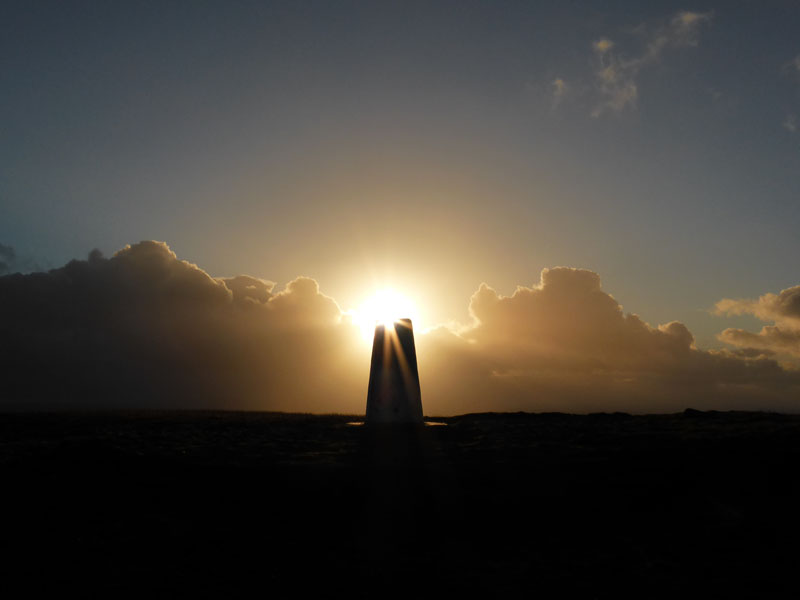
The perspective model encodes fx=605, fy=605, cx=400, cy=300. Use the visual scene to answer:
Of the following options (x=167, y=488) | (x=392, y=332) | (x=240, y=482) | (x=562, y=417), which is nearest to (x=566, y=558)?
(x=240, y=482)

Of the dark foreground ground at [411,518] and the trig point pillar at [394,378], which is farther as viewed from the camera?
the trig point pillar at [394,378]

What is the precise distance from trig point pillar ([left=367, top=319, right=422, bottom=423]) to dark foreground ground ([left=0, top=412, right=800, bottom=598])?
3.17 meters

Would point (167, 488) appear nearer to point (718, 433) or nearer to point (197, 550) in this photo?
point (197, 550)

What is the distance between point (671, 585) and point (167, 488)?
1018cm

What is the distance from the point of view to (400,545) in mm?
10742

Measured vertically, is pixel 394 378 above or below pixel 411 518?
above

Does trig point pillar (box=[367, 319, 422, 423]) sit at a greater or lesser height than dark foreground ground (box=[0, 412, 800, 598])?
greater

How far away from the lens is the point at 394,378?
21672 millimetres

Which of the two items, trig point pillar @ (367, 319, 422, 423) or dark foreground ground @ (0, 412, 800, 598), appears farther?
trig point pillar @ (367, 319, 422, 423)

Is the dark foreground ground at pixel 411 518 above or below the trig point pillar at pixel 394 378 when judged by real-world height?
A: below

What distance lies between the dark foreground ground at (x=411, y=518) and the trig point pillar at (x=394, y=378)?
317cm

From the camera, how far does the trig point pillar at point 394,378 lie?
2150 centimetres

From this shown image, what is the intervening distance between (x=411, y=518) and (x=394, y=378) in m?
9.90

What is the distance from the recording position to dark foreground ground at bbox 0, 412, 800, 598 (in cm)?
920
